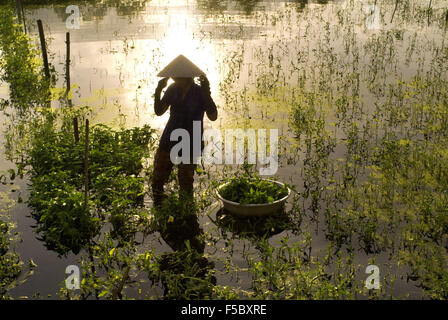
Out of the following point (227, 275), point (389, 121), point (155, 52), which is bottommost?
point (227, 275)

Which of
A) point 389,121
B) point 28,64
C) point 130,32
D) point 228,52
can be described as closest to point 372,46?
point 228,52

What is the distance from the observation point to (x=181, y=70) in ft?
16.4

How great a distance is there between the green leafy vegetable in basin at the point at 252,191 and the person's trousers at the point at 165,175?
408 millimetres

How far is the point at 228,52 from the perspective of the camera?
12.2 m

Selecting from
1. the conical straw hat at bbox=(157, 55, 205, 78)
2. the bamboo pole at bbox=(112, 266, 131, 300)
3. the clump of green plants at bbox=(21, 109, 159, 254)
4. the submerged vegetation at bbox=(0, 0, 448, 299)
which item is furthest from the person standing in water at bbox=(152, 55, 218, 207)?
the bamboo pole at bbox=(112, 266, 131, 300)

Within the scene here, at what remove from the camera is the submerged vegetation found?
13.5 ft

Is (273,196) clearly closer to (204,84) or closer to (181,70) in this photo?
(204,84)

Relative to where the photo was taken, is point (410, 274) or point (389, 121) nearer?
point (410, 274)

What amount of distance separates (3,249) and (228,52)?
28.6 feet

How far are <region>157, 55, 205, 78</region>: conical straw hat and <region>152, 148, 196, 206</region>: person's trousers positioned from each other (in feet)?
2.82

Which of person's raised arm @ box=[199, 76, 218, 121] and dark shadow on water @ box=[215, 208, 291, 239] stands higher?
person's raised arm @ box=[199, 76, 218, 121]

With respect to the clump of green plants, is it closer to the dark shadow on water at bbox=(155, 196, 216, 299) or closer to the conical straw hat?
the dark shadow on water at bbox=(155, 196, 216, 299)

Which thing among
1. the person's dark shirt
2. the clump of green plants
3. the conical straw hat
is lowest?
the clump of green plants
